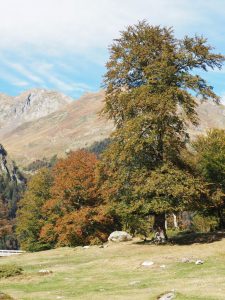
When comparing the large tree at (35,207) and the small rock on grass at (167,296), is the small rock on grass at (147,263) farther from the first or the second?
the large tree at (35,207)

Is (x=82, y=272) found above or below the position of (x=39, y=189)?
below

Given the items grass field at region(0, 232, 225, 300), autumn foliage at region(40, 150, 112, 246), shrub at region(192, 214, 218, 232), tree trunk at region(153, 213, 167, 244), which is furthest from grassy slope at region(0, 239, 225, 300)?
shrub at region(192, 214, 218, 232)

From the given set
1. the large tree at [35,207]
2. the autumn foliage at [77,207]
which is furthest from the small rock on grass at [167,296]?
the large tree at [35,207]

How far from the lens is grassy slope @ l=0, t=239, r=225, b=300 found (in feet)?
69.4

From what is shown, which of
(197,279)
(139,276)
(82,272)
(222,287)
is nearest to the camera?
(222,287)

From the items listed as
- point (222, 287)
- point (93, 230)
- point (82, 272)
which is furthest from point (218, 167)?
point (222, 287)

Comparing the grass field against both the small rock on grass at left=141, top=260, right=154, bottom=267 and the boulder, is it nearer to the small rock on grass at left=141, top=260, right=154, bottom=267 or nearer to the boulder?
the small rock on grass at left=141, top=260, right=154, bottom=267

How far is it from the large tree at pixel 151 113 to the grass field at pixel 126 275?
428 centimetres

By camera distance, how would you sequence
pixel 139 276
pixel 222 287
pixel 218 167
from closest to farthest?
pixel 222 287
pixel 139 276
pixel 218 167

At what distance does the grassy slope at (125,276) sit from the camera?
833 inches

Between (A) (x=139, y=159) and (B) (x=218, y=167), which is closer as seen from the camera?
(A) (x=139, y=159)

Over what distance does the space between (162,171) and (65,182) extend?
963 inches

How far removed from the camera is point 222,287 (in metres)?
20.5

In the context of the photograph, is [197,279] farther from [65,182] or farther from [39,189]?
[39,189]
